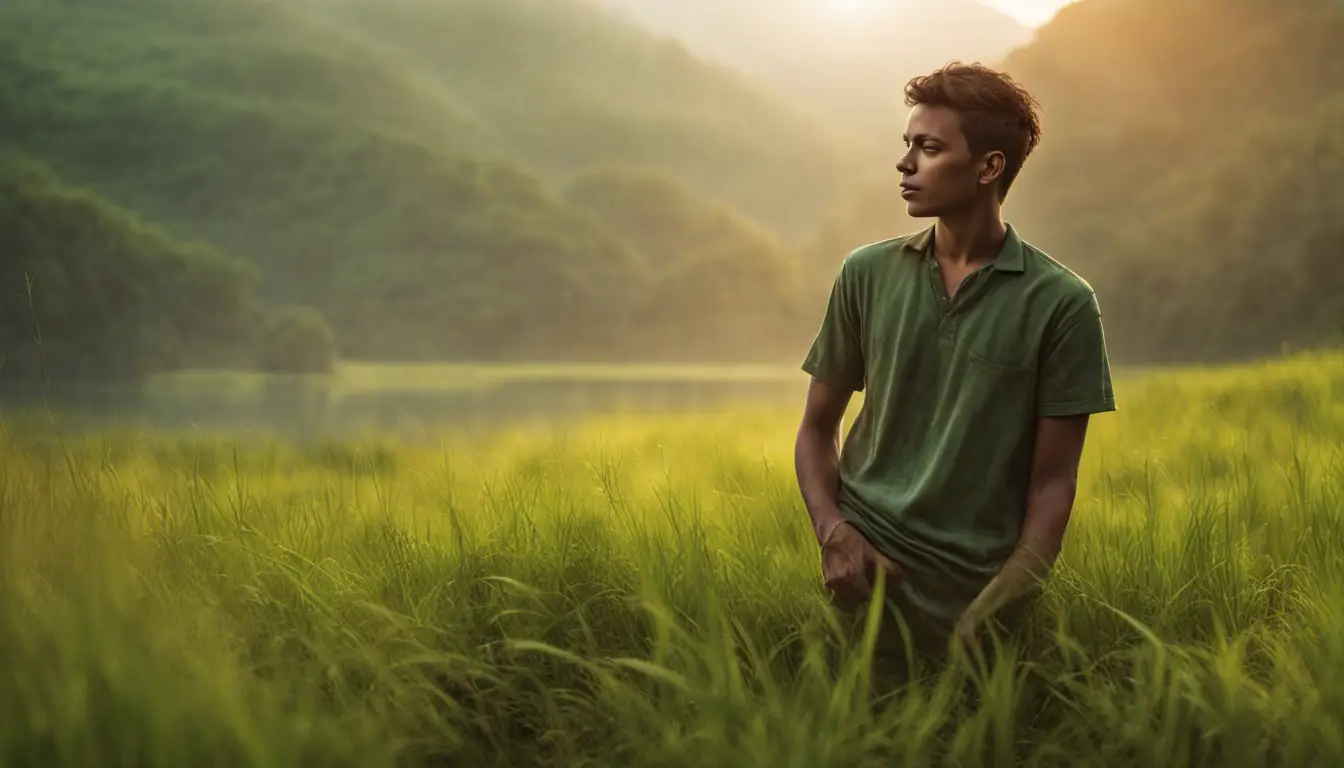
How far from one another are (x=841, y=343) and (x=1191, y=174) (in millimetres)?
21240

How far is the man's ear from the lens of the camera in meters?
2.11

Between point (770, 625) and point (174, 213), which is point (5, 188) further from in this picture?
point (174, 213)

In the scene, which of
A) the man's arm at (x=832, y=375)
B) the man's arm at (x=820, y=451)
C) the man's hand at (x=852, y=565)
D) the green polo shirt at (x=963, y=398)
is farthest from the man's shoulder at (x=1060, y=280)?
the man's hand at (x=852, y=565)

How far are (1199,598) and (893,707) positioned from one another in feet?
3.51

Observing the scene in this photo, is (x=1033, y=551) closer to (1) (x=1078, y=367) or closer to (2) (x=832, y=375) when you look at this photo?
(1) (x=1078, y=367)

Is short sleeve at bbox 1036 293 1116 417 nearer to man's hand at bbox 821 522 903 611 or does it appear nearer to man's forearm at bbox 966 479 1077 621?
man's forearm at bbox 966 479 1077 621

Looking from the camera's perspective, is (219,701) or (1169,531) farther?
(1169,531)

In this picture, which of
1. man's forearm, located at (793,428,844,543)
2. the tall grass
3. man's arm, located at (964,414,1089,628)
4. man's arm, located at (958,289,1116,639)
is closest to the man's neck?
man's arm, located at (958,289,1116,639)

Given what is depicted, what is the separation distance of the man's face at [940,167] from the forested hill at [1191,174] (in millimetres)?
10917

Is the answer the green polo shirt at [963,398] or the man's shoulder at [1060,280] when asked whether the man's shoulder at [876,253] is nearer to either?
the green polo shirt at [963,398]

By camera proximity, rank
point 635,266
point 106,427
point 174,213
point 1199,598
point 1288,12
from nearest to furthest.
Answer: point 1199,598, point 106,427, point 1288,12, point 174,213, point 635,266

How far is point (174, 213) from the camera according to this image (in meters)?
28.2

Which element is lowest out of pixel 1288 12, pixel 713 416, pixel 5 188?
pixel 713 416

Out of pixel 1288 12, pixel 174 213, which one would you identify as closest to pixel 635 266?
pixel 174 213
